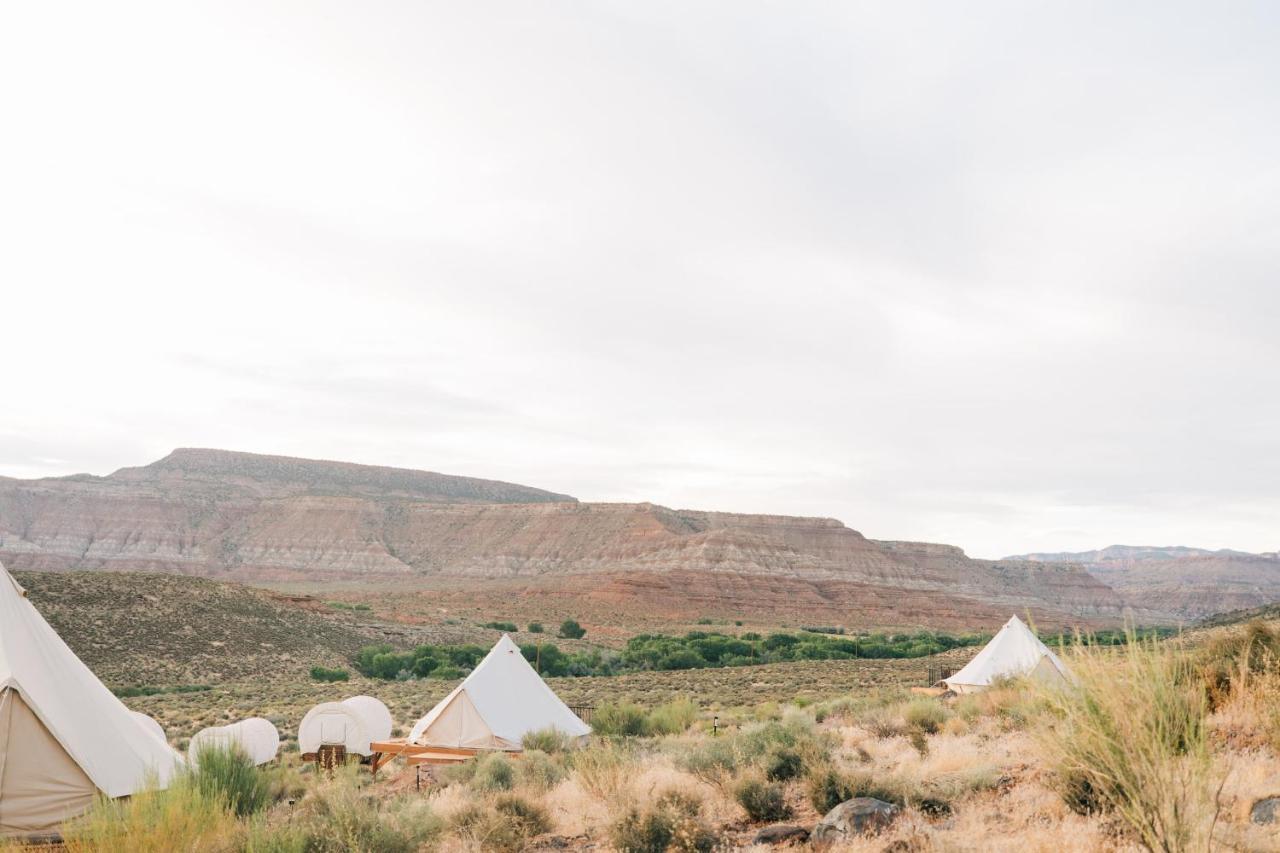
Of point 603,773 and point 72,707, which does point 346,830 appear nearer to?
point 603,773

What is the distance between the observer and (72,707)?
10.3 meters

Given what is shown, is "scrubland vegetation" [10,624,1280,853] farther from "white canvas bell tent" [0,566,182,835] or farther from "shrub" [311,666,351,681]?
"shrub" [311,666,351,681]

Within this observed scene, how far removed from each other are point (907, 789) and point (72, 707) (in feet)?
29.8

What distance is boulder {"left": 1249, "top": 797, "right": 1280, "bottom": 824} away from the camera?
6.21 meters

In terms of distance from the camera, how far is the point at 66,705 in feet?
33.5

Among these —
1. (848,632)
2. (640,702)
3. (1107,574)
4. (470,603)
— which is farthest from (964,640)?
(1107,574)

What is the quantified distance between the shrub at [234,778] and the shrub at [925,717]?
9.06 m

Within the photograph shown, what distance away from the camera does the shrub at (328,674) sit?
1591 inches

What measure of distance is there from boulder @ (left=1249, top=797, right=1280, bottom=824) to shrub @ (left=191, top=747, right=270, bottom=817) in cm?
870

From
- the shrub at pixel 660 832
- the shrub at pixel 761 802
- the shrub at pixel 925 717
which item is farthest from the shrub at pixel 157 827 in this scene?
the shrub at pixel 925 717

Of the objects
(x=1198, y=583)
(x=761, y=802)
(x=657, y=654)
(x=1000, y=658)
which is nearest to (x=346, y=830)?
(x=761, y=802)

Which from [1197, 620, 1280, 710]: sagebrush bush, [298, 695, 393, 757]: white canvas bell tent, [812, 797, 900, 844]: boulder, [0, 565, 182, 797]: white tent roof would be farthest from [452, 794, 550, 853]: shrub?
[298, 695, 393, 757]: white canvas bell tent

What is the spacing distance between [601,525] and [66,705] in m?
90.7

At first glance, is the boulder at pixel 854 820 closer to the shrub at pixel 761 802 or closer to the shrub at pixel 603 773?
the shrub at pixel 761 802
